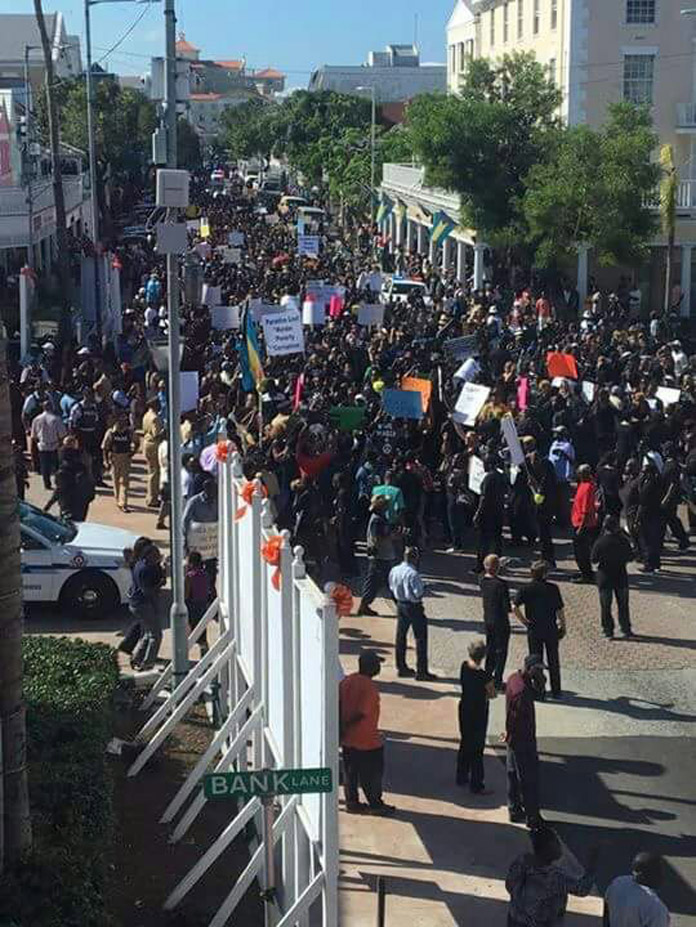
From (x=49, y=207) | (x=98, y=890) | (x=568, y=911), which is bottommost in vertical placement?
(x=568, y=911)

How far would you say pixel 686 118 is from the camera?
4616cm

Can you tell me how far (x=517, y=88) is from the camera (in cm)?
4222

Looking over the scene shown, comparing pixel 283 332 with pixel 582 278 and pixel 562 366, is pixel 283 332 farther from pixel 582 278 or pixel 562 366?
pixel 582 278

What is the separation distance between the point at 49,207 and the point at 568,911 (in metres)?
34.3

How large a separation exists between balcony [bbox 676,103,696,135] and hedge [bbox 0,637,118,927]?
3894 cm

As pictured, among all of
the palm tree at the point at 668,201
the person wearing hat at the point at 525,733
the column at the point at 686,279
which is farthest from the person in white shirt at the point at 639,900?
the column at the point at 686,279

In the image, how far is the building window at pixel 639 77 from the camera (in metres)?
46.1

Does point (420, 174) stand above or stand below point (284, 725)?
above

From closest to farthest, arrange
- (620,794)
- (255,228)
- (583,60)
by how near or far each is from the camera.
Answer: (620,794), (583,60), (255,228)

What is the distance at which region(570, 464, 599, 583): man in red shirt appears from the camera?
52.6 ft

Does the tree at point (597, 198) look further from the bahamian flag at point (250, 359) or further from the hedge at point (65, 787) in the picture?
the hedge at point (65, 787)

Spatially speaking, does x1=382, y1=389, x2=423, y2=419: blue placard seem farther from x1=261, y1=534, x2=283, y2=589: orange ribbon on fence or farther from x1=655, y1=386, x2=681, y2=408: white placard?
x1=261, y1=534, x2=283, y2=589: orange ribbon on fence

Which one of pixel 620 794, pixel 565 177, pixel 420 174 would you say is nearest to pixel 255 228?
pixel 420 174

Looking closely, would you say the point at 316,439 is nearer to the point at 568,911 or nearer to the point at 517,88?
the point at 568,911
